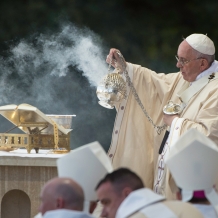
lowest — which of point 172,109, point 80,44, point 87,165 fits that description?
point 87,165

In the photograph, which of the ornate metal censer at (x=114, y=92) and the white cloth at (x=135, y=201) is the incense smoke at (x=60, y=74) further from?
the white cloth at (x=135, y=201)

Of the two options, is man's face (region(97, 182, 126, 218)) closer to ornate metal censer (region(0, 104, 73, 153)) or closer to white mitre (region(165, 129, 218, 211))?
white mitre (region(165, 129, 218, 211))

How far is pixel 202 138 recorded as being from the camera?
4.24 m

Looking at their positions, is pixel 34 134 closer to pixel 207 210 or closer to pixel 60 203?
pixel 207 210

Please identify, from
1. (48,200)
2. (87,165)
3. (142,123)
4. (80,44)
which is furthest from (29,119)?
(48,200)

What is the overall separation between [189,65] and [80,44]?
2.19m

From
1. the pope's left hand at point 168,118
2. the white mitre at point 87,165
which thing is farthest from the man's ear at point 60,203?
the pope's left hand at point 168,118

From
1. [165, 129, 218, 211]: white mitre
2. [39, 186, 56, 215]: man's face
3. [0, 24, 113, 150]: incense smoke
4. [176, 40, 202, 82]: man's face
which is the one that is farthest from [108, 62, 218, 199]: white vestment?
[39, 186, 56, 215]: man's face

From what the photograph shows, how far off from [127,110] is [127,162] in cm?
49

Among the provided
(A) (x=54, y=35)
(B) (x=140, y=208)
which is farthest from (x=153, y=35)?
(B) (x=140, y=208)

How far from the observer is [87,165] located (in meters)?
4.06

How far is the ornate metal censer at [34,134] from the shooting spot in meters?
6.19

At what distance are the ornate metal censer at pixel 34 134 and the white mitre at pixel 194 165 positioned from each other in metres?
2.22

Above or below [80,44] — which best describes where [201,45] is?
below
